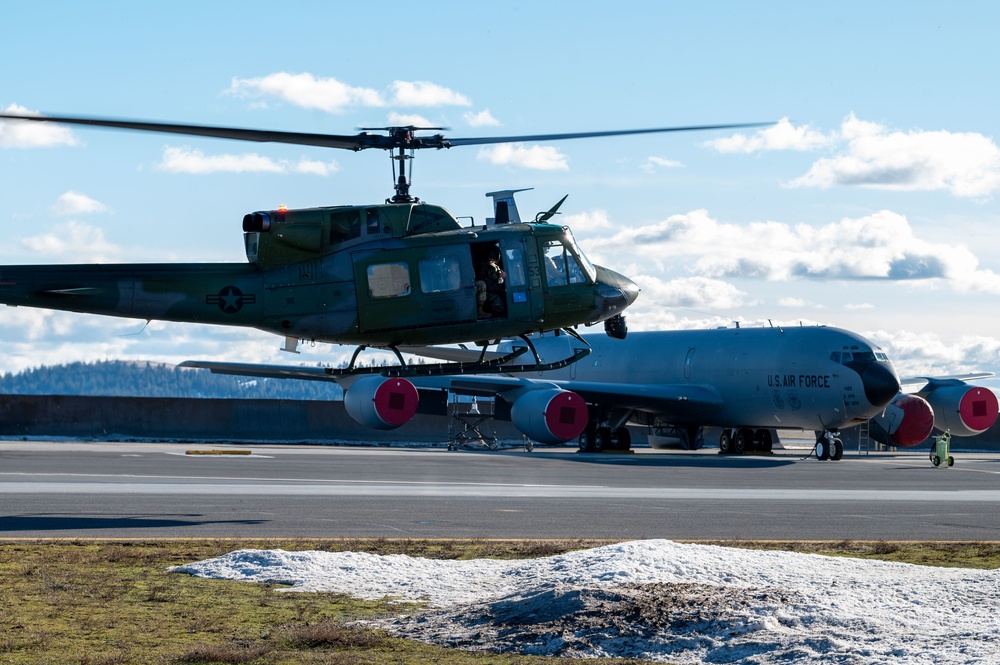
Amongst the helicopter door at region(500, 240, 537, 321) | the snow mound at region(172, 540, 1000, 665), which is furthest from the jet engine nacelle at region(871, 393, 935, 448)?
the snow mound at region(172, 540, 1000, 665)

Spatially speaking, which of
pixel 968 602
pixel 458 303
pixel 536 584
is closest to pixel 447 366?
pixel 458 303

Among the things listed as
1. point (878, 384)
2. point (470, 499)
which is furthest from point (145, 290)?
point (878, 384)

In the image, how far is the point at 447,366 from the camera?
772 inches

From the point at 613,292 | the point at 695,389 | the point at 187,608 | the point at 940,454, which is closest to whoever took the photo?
the point at 187,608

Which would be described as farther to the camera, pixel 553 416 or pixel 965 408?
pixel 965 408

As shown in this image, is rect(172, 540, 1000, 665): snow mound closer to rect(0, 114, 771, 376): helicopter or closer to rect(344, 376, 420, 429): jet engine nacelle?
rect(0, 114, 771, 376): helicopter

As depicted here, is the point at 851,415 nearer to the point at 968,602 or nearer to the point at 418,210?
the point at 418,210

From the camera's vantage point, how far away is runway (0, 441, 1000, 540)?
14.3 meters

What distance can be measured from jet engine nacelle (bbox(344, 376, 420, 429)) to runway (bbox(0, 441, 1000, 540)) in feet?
22.1

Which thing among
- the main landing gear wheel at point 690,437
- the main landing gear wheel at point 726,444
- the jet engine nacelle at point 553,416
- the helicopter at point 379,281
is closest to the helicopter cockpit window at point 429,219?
the helicopter at point 379,281

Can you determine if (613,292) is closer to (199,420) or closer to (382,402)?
(382,402)

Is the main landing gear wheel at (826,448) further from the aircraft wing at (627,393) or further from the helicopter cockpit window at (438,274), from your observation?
the helicopter cockpit window at (438,274)

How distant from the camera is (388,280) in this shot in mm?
19891

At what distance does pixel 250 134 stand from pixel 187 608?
9.15 meters
